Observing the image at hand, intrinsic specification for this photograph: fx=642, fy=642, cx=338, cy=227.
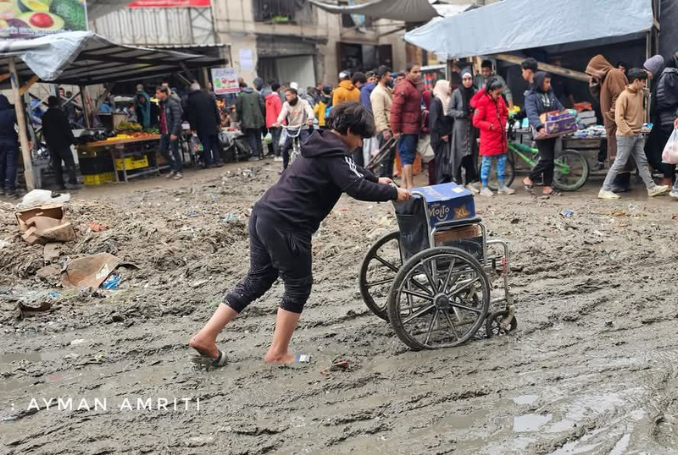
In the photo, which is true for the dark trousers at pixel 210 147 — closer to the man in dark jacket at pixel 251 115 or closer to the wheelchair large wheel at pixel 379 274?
the man in dark jacket at pixel 251 115

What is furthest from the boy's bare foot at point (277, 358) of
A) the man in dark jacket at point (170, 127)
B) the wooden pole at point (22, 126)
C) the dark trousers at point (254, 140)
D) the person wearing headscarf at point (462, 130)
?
the dark trousers at point (254, 140)

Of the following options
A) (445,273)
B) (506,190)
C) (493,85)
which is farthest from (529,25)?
(445,273)

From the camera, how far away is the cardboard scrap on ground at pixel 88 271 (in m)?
6.46

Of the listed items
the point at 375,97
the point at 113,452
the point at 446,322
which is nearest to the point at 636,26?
the point at 375,97

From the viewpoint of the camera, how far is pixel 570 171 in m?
9.84

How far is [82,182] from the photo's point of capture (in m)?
14.5

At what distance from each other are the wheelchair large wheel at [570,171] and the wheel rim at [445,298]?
234 inches

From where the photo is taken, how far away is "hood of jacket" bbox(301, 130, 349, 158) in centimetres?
396

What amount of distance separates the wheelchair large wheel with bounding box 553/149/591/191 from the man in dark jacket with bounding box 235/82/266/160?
317 inches

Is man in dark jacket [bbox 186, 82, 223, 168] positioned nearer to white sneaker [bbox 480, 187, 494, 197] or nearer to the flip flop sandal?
white sneaker [bbox 480, 187, 494, 197]

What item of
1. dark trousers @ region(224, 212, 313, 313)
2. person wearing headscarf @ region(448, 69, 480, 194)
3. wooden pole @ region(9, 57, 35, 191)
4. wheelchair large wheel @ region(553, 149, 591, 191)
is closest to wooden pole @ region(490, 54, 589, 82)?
wheelchair large wheel @ region(553, 149, 591, 191)

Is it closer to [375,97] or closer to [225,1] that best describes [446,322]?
[375,97]

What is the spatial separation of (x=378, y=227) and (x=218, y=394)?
4.10 m

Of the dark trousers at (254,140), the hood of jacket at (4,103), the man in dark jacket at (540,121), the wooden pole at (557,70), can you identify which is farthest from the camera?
the dark trousers at (254,140)
